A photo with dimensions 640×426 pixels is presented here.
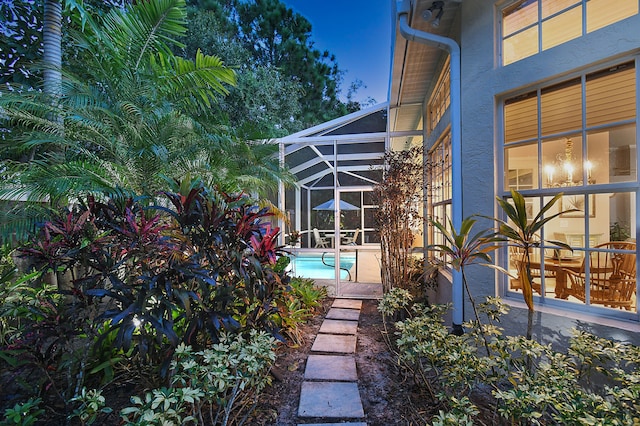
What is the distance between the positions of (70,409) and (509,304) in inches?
159

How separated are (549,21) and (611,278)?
248cm

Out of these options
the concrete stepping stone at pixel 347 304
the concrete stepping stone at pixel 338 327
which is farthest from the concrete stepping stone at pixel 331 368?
the concrete stepping stone at pixel 347 304

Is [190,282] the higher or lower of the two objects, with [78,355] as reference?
higher

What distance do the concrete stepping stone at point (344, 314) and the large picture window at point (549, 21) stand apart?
4.10 meters

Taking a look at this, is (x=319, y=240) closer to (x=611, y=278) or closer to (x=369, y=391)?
(x=369, y=391)

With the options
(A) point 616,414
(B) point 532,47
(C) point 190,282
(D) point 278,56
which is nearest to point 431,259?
(B) point 532,47

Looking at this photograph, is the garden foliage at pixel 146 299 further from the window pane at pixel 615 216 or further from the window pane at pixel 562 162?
the window pane at pixel 615 216

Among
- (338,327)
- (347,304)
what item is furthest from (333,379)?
(347,304)

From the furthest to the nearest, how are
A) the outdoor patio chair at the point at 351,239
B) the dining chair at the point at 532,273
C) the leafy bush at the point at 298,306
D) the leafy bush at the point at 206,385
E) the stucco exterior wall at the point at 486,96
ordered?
the outdoor patio chair at the point at 351,239
the leafy bush at the point at 298,306
the dining chair at the point at 532,273
the stucco exterior wall at the point at 486,96
the leafy bush at the point at 206,385

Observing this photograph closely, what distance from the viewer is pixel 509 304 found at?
10.2 ft

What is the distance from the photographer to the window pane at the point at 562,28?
274 cm

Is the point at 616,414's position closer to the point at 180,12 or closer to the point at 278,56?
the point at 180,12

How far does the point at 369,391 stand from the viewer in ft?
9.73

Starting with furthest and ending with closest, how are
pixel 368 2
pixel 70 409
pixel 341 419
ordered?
pixel 368 2, pixel 341 419, pixel 70 409
